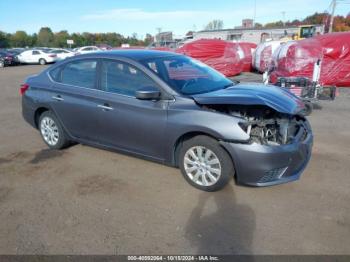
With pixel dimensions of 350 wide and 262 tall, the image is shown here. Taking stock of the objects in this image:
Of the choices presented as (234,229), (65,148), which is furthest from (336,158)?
(65,148)

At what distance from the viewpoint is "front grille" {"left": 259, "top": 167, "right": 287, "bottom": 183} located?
3539mm

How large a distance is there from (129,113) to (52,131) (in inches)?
75.3

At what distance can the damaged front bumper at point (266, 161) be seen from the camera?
344 centimetres

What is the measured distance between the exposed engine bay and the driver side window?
0.98 m

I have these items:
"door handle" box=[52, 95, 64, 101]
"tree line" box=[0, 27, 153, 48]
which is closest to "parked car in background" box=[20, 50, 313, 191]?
"door handle" box=[52, 95, 64, 101]

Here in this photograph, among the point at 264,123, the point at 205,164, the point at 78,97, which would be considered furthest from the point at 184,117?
the point at 78,97

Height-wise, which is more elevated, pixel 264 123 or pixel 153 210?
pixel 264 123

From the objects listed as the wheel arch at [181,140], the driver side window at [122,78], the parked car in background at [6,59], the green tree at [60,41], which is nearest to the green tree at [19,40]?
the green tree at [60,41]

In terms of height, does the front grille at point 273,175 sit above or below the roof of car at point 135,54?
below

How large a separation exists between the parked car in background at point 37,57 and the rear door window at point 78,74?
1163 inches

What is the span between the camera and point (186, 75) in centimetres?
441

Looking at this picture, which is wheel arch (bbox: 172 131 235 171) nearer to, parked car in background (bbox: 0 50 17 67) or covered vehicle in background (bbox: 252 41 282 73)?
covered vehicle in background (bbox: 252 41 282 73)

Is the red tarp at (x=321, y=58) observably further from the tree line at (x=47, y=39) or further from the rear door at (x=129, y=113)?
the tree line at (x=47, y=39)

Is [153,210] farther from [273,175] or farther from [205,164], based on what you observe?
[273,175]
